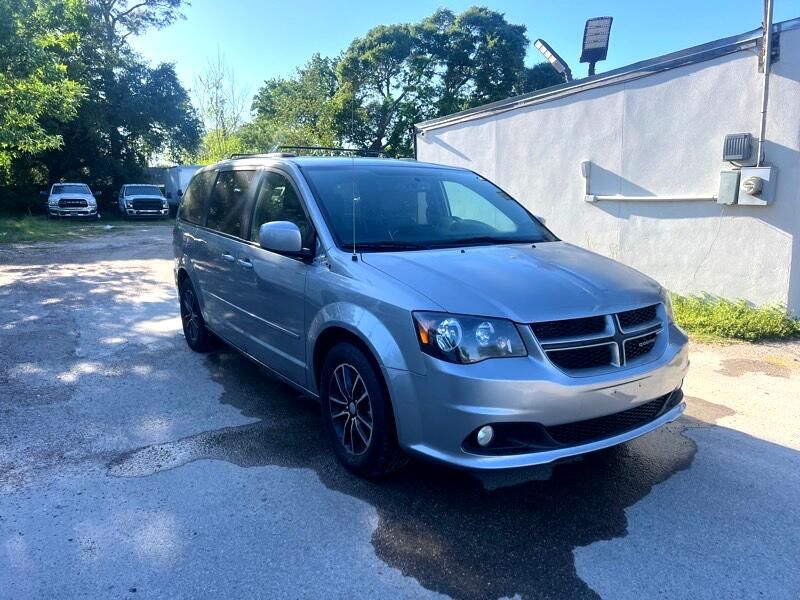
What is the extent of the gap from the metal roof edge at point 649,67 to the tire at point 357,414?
591cm

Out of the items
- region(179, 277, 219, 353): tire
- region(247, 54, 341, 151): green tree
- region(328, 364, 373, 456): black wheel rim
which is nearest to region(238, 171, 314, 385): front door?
region(328, 364, 373, 456): black wheel rim

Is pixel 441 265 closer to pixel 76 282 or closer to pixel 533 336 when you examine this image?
pixel 533 336

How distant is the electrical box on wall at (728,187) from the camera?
6.59m

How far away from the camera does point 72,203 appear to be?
1001 inches

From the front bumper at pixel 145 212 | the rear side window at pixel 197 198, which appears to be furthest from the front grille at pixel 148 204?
the rear side window at pixel 197 198

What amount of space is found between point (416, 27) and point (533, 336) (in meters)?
32.1

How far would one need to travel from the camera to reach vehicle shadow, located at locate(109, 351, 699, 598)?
262cm

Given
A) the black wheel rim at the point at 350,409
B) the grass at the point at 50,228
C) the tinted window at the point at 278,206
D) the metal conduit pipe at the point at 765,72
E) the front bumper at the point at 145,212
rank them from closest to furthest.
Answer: the black wheel rim at the point at 350,409 < the tinted window at the point at 278,206 < the metal conduit pipe at the point at 765,72 < the grass at the point at 50,228 < the front bumper at the point at 145,212

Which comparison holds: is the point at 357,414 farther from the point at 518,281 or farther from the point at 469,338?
the point at 518,281

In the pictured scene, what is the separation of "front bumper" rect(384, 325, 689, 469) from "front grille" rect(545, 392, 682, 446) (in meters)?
0.03

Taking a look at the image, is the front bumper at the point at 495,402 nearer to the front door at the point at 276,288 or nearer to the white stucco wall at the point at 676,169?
the front door at the point at 276,288

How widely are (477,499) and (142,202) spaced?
2785cm

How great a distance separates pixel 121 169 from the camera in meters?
31.5

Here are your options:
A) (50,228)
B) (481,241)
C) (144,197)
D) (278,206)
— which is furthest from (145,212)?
(481,241)
